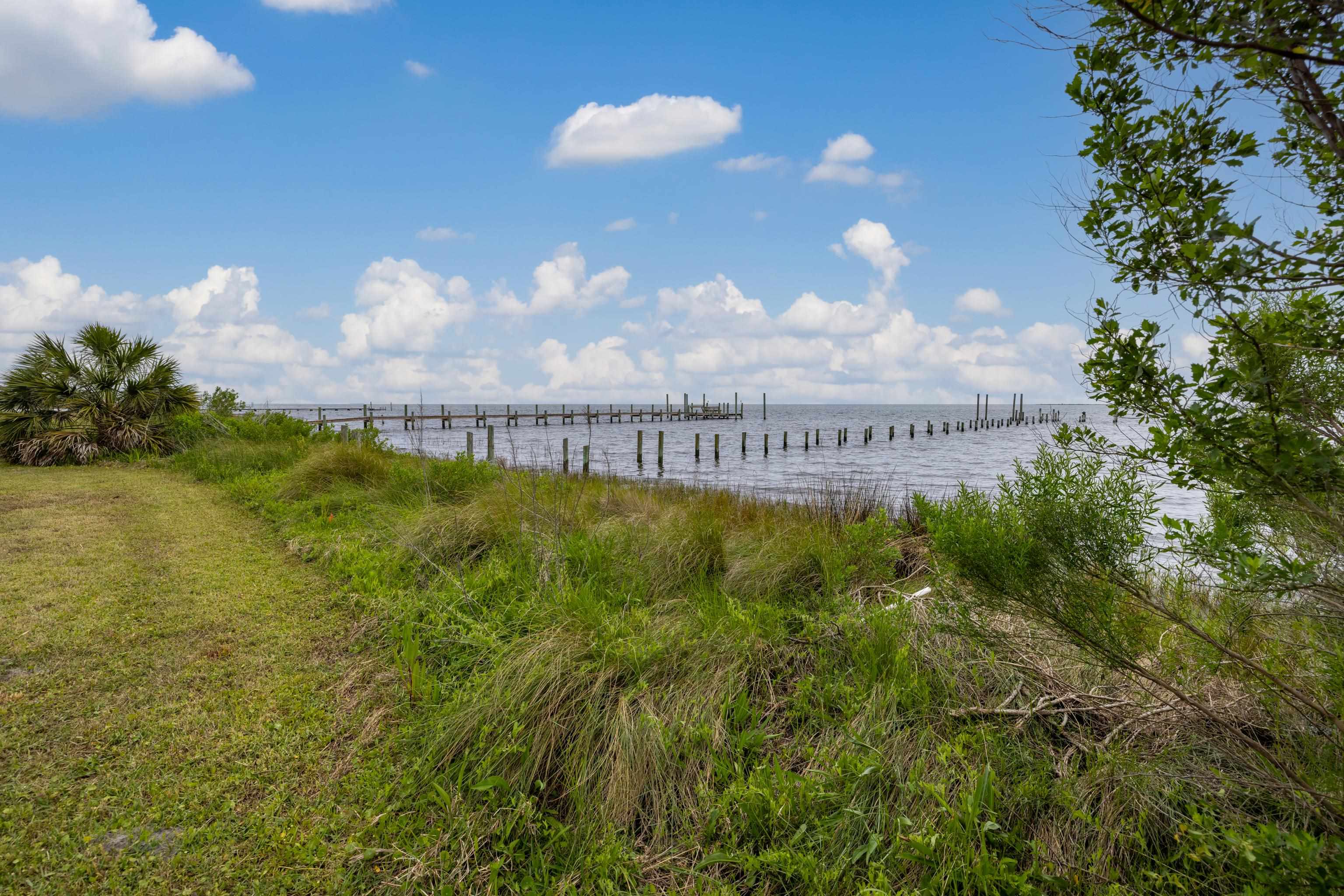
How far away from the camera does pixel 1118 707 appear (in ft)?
10.8

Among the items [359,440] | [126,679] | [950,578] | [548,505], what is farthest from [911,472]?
[126,679]

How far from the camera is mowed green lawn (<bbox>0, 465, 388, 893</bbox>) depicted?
2783 millimetres

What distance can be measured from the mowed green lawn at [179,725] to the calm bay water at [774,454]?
1.95m

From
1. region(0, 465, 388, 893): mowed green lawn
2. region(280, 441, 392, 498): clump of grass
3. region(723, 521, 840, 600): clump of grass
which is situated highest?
region(280, 441, 392, 498): clump of grass

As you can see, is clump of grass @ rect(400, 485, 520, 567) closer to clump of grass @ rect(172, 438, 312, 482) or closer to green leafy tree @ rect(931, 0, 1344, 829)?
green leafy tree @ rect(931, 0, 1344, 829)

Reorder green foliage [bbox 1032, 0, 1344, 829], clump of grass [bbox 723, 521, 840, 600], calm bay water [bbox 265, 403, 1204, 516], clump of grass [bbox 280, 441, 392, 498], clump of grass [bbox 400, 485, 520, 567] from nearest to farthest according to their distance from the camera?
green foliage [bbox 1032, 0, 1344, 829] < clump of grass [bbox 723, 521, 840, 600] < clump of grass [bbox 400, 485, 520, 567] < clump of grass [bbox 280, 441, 392, 498] < calm bay water [bbox 265, 403, 1204, 516]

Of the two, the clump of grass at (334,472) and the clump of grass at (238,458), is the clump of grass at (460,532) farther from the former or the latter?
the clump of grass at (238,458)

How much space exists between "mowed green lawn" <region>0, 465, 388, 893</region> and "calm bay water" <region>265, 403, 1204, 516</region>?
6.41ft

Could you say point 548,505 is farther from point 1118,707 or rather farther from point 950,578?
point 1118,707

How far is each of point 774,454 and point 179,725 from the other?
32.7m

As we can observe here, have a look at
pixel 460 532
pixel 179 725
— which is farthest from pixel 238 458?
pixel 179 725

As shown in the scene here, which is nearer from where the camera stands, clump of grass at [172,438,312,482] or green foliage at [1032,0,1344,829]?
green foliage at [1032,0,1344,829]

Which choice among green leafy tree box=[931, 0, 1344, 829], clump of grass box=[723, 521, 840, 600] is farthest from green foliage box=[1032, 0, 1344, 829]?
clump of grass box=[723, 521, 840, 600]

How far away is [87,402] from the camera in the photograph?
15398 mm
